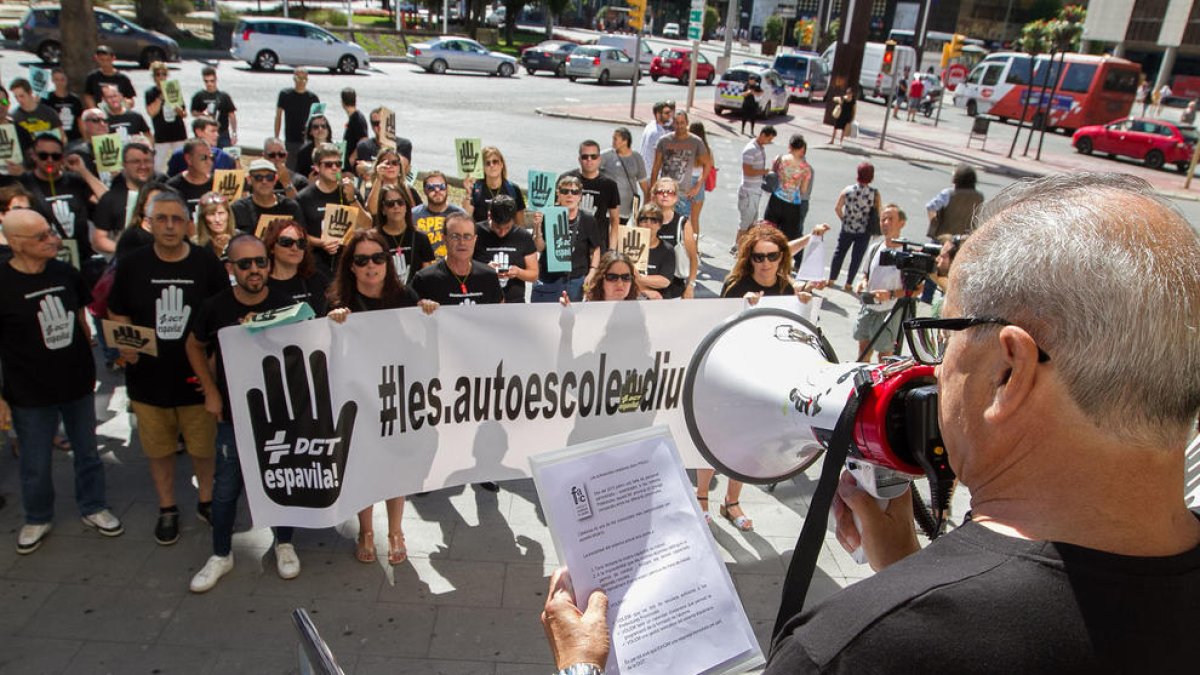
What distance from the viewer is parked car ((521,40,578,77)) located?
108 ft

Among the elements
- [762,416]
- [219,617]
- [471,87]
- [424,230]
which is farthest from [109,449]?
[471,87]

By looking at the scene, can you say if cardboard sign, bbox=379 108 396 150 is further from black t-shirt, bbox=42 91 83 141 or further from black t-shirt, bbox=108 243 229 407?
black t-shirt, bbox=108 243 229 407

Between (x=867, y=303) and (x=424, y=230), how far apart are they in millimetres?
3458

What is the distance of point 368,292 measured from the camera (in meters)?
4.25

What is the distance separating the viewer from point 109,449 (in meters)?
5.11

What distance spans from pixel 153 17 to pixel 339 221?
30.7 metres

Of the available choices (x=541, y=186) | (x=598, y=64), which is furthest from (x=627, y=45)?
(x=541, y=186)

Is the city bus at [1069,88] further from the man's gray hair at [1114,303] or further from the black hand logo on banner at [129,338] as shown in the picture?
the man's gray hair at [1114,303]

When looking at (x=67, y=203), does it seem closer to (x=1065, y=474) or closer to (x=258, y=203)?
(x=258, y=203)

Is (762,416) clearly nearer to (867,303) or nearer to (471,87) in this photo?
(867,303)

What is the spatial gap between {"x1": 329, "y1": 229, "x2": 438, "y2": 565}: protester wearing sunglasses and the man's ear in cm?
349

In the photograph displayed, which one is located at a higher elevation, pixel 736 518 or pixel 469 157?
pixel 469 157

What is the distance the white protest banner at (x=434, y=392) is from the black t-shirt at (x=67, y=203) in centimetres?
325

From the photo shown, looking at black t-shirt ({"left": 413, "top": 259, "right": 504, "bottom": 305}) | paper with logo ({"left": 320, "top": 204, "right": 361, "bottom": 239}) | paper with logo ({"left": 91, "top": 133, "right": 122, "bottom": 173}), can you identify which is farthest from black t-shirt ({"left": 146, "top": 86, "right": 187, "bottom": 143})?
black t-shirt ({"left": 413, "top": 259, "right": 504, "bottom": 305})
